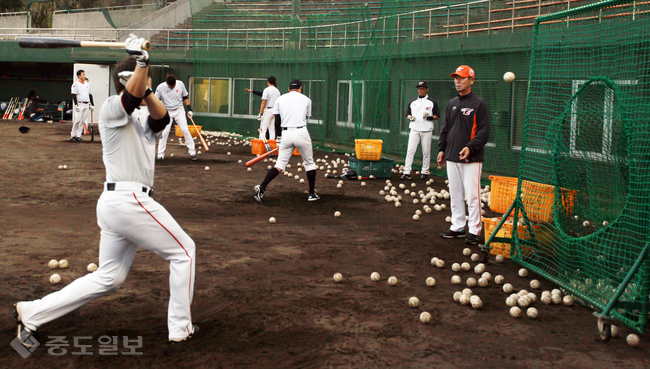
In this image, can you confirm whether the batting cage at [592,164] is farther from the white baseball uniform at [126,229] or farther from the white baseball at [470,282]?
the white baseball uniform at [126,229]

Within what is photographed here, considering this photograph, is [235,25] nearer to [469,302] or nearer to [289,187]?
[289,187]

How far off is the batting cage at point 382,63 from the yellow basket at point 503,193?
16.9ft

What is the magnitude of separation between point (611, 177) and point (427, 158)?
27.2 ft

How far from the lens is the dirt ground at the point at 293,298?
14.7 feet

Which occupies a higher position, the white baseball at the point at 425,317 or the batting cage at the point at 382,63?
the batting cage at the point at 382,63

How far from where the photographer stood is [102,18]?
41.9 metres

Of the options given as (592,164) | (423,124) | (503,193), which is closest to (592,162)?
(592,164)

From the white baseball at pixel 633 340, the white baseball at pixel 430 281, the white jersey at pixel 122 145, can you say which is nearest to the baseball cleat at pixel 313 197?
the white baseball at pixel 430 281

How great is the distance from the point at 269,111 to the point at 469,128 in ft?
39.0

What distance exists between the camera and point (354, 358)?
14.5ft

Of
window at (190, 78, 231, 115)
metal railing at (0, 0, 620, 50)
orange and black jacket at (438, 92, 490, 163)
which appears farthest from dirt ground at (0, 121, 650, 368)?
window at (190, 78, 231, 115)

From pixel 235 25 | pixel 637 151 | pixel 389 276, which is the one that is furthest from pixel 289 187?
pixel 235 25

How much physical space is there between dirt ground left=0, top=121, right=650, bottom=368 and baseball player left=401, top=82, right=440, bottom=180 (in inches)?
143

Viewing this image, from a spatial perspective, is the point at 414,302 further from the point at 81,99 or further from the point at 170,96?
the point at 81,99
